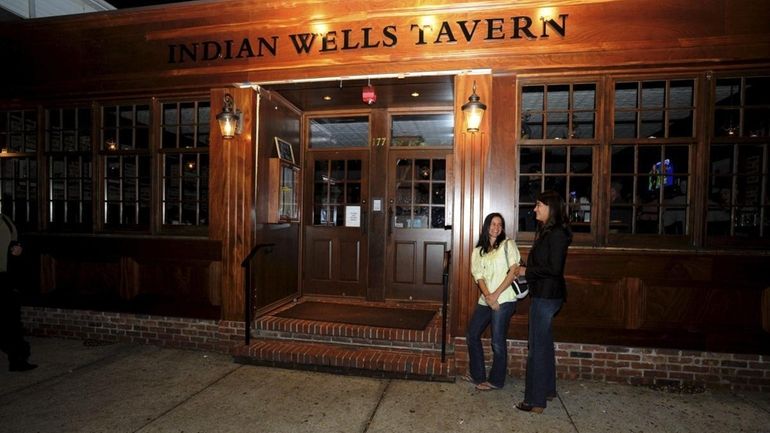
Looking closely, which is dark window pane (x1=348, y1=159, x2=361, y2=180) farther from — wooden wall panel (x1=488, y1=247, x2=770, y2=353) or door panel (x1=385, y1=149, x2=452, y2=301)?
wooden wall panel (x1=488, y1=247, x2=770, y2=353)

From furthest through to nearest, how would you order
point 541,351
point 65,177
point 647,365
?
point 65,177, point 647,365, point 541,351

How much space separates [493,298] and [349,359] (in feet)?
5.76

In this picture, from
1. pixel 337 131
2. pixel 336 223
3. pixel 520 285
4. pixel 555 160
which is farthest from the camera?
pixel 337 131

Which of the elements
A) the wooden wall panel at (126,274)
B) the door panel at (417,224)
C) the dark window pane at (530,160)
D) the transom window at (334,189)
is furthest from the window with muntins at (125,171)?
the dark window pane at (530,160)

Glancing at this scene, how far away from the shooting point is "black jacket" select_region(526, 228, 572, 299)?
350 cm

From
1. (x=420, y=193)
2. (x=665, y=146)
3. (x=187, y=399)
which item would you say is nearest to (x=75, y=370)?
(x=187, y=399)

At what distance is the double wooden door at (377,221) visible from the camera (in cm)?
629

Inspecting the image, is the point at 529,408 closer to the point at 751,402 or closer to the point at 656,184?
the point at 751,402

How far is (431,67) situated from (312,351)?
3.56 meters

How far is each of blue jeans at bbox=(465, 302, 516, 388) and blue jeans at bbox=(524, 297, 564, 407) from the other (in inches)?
12.8

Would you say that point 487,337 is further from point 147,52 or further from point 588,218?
point 147,52

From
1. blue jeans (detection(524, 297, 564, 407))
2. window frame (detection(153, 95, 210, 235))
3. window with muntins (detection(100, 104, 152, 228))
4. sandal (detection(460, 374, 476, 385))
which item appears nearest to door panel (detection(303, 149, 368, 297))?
window frame (detection(153, 95, 210, 235))

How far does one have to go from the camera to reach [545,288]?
358cm

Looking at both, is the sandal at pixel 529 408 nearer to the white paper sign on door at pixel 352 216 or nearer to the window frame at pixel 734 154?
the window frame at pixel 734 154
